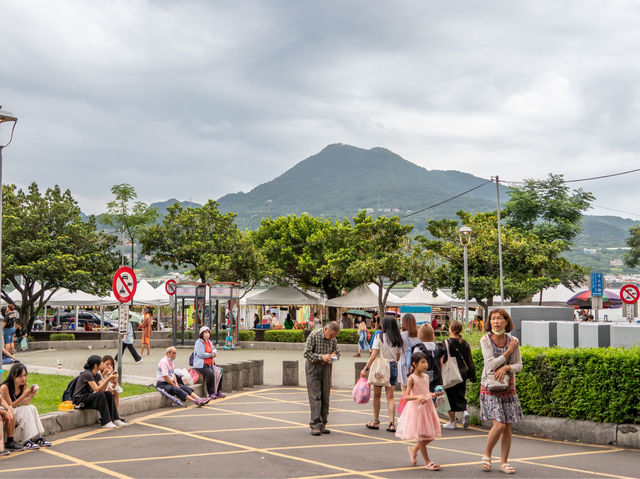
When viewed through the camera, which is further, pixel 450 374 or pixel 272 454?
pixel 450 374

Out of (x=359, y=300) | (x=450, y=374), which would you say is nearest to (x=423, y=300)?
(x=359, y=300)

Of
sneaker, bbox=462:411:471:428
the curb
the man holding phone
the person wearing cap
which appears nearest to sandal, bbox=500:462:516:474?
the curb

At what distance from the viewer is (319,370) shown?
31.6ft

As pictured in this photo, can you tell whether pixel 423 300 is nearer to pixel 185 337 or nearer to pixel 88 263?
pixel 185 337

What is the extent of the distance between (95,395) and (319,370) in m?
3.44

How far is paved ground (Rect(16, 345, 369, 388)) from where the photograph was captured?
1826 cm

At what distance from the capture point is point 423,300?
36.3 metres

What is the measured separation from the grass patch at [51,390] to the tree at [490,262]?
70.9 ft

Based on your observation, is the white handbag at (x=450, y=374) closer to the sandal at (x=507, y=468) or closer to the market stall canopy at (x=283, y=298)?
the sandal at (x=507, y=468)

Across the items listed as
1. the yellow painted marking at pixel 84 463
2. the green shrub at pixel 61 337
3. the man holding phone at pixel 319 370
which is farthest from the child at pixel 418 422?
the green shrub at pixel 61 337

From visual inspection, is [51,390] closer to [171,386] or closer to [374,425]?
[171,386]

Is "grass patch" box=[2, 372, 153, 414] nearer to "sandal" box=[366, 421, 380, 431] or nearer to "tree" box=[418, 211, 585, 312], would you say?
"sandal" box=[366, 421, 380, 431]

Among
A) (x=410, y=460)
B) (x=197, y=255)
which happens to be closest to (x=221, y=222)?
(x=197, y=255)

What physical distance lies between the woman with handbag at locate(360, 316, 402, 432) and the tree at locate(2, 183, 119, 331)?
76.6 ft
